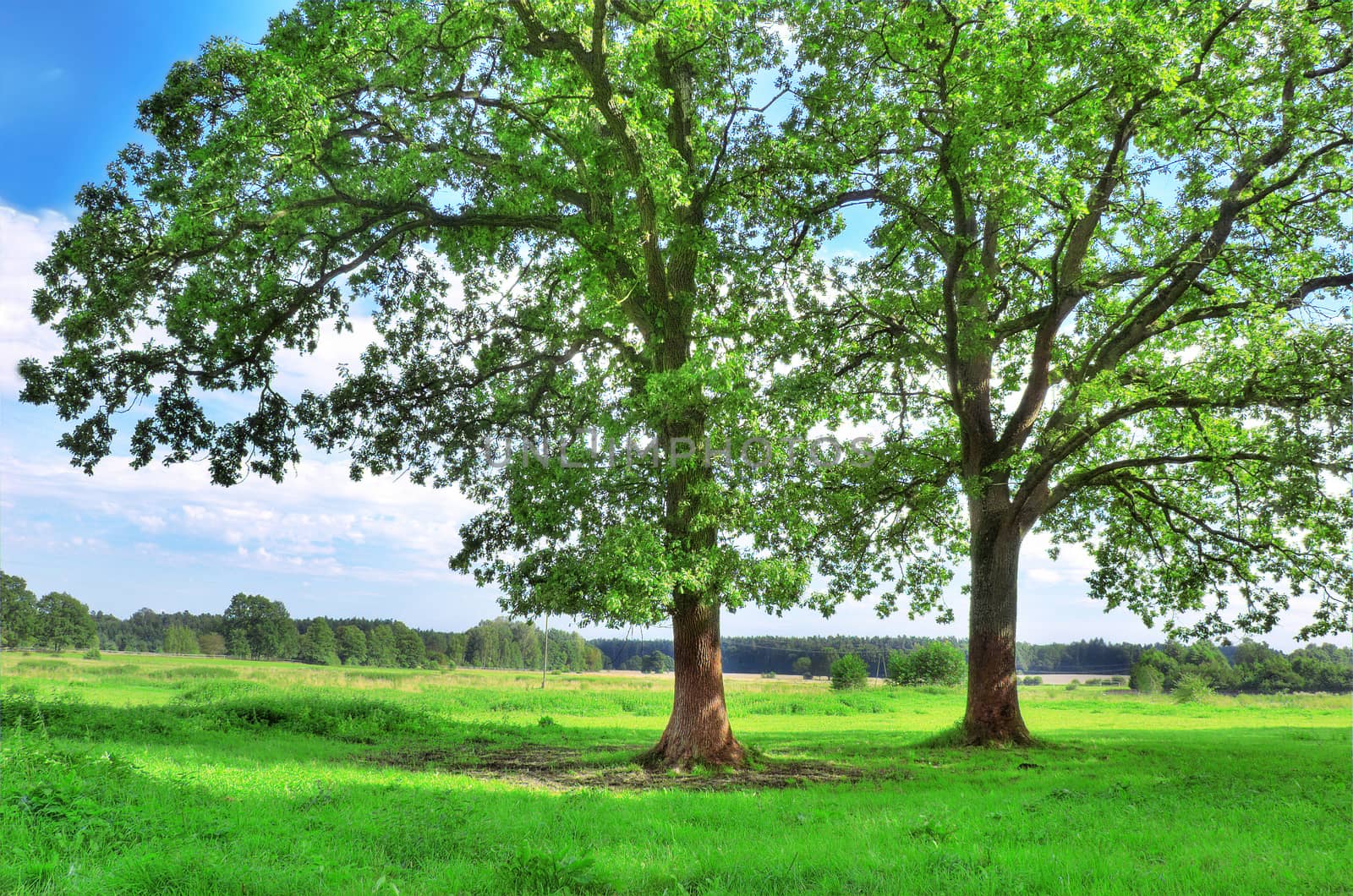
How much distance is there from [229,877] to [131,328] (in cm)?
1333

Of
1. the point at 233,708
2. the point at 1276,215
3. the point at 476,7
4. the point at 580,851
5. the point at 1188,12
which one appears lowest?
the point at 233,708

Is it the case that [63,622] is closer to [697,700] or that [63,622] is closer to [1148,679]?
[697,700]

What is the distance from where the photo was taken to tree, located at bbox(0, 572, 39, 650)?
43.8m

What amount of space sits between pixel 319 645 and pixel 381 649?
18.8 ft

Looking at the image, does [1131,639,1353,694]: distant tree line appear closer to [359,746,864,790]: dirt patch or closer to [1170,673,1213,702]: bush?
Result: [1170,673,1213,702]: bush

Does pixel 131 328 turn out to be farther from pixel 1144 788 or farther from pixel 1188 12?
pixel 1188 12

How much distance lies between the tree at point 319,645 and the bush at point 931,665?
44443 mm

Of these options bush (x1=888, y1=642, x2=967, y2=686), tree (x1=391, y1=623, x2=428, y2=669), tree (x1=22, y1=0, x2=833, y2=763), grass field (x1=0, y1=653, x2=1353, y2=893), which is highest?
tree (x1=22, y1=0, x2=833, y2=763)

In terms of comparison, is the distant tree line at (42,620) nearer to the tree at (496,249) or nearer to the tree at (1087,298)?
the tree at (496,249)

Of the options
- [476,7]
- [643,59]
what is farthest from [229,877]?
[643,59]

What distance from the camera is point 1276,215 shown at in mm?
16109

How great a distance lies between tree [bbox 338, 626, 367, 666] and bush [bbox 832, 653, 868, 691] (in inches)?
1807

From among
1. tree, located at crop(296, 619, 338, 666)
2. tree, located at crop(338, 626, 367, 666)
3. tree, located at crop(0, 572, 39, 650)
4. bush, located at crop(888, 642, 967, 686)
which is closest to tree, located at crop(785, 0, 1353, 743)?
bush, located at crop(888, 642, 967, 686)

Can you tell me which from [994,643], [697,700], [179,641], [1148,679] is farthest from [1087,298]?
[179,641]
